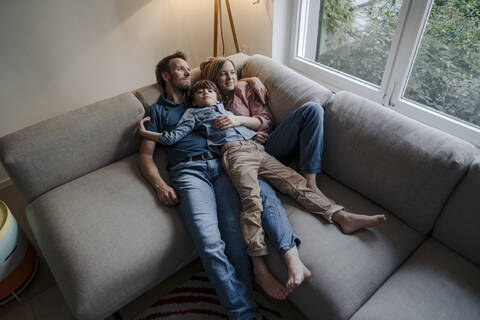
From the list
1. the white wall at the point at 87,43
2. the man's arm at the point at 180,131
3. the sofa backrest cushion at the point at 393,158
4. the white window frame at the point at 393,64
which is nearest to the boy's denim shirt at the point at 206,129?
the man's arm at the point at 180,131

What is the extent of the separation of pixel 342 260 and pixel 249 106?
3.22 feet

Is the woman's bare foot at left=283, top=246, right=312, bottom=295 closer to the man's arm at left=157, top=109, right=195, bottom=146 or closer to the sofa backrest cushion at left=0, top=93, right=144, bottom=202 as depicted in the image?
the man's arm at left=157, top=109, right=195, bottom=146

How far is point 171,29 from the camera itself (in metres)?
2.66

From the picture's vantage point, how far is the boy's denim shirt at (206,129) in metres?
1.57

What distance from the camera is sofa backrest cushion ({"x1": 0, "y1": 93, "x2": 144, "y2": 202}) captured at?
145 centimetres

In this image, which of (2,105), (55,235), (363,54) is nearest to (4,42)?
(2,105)

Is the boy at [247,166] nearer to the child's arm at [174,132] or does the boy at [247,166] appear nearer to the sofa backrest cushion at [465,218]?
the child's arm at [174,132]

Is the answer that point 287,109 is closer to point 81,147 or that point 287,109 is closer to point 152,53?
point 81,147

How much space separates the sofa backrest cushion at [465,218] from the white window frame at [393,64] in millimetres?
510

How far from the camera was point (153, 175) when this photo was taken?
156cm

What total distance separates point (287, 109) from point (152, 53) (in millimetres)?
1563

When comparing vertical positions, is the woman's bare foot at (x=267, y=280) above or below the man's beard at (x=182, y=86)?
below

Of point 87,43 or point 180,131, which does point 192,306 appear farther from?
point 87,43

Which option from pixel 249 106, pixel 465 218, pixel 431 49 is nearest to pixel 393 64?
pixel 431 49
